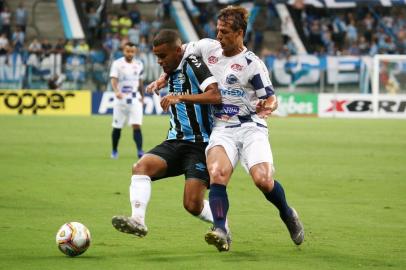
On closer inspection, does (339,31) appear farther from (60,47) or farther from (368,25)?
(60,47)

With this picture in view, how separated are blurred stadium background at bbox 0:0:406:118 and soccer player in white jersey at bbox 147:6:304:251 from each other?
88.1ft

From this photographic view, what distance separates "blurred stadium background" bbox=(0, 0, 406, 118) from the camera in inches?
1414

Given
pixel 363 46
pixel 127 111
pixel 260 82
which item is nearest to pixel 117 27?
pixel 363 46

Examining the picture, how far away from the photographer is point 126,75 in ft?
65.2

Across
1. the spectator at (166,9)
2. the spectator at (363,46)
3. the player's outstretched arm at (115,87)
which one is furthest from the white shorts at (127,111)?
the spectator at (363,46)

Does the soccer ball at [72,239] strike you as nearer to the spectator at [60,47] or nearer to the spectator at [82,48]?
the spectator at [60,47]

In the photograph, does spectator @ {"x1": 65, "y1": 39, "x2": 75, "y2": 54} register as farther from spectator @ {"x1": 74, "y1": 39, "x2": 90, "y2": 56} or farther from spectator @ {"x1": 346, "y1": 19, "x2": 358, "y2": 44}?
spectator @ {"x1": 346, "y1": 19, "x2": 358, "y2": 44}

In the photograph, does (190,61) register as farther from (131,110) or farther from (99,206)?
(131,110)

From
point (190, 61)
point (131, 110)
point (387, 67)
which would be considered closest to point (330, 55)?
point (387, 67)

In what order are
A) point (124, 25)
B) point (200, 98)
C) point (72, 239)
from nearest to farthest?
point (72, 239)
point (200, 98)
point (124, 25)

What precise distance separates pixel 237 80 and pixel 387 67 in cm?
2936

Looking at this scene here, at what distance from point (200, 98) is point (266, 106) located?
59cm

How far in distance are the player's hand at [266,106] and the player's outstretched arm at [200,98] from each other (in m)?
0.37

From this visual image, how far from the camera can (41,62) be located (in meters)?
36.0
